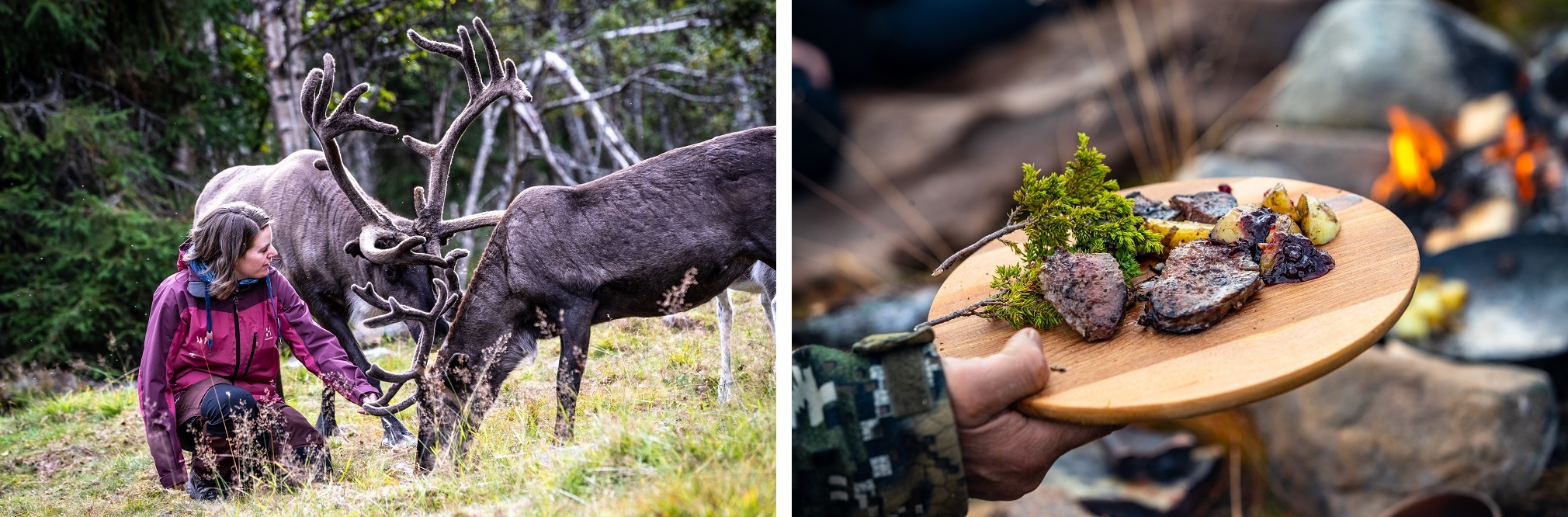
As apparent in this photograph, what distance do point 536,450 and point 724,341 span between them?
64cm

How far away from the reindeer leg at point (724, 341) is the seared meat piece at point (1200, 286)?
117 centimetres

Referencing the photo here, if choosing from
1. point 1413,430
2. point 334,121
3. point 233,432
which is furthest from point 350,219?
point 1413,430

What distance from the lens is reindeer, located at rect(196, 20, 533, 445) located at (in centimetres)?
295

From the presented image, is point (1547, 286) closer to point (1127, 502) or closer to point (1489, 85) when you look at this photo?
point (1489, 85)

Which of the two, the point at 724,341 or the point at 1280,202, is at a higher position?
the point at 1280,202

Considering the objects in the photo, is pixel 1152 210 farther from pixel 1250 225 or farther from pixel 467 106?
pixel 467 106

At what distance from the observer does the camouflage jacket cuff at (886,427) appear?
6.42 feet

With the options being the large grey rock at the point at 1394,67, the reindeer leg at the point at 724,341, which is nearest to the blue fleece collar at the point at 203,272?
the reindeer leg at the point at 724,341

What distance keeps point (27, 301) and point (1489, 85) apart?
572 centimetres

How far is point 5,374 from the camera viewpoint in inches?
134

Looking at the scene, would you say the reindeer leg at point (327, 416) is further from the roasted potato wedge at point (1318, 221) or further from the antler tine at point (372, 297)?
the roasted potato wedge at point (1318, 221)

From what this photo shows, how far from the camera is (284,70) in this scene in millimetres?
3871

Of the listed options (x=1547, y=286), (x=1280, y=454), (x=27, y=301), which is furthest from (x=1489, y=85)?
(x=27, y=301)

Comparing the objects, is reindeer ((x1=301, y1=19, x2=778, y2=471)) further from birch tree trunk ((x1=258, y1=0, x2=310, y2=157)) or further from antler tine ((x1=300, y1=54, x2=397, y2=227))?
birch tree trunk ((x1=258, y1=0, x2=310, y2=157))
